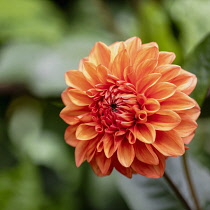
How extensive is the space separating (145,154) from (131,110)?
8 cm

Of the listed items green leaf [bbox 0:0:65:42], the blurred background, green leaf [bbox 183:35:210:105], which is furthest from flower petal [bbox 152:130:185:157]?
green leaf [bbox 0:0:65:42]

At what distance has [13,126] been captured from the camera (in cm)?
153

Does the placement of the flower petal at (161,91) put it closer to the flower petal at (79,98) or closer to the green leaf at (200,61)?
the flower petal at (79,98)

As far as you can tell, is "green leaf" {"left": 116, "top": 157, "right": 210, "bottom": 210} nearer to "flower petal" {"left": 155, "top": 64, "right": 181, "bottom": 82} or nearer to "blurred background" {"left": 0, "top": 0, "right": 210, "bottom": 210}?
"blurred background" {"left": 0, "top": 0, "right": 210, "bottom": 210}

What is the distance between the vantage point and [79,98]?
2.15 feet

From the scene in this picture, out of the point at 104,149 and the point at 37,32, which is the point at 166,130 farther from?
the point at 37,32

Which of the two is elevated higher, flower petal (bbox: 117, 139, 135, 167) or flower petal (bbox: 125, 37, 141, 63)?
flower petal (bbox: 125, 37, 141, 63)

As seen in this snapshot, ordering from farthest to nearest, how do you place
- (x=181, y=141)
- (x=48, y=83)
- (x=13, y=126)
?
(x=13, y=126)
(x=48, y=83)
(x=181, y=141)

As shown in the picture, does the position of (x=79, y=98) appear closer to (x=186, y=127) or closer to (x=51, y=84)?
(x=186, y=127)

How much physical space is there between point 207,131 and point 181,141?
675mm

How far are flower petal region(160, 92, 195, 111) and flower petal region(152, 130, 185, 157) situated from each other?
1.7 inches

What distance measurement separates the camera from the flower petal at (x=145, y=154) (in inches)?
23.9

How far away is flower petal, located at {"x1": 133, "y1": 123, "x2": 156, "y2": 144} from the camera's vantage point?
1.95 feet

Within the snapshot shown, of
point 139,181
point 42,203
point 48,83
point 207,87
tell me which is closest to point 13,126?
point 48,83
